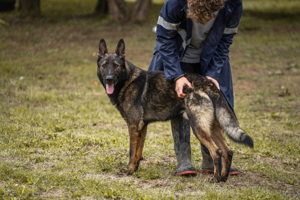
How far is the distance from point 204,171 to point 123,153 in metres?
1.27

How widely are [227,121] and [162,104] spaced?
847 millimetres

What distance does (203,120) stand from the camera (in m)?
3.86

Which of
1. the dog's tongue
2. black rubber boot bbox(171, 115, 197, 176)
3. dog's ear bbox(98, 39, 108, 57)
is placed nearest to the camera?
the dog's tongue

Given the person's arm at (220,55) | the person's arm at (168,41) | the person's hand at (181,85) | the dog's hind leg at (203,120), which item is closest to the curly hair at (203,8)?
the person's arm at (168,41)

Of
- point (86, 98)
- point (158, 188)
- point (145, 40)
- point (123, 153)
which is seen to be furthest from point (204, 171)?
point (145, 40)

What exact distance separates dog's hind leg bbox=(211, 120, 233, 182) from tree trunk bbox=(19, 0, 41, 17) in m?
17.8

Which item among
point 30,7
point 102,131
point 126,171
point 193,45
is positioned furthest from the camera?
point 30,7

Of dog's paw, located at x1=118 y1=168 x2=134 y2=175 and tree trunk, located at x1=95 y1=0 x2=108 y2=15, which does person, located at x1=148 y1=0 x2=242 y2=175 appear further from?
tree trunk, located at x1=95 y1=0 x2=108 y2=15

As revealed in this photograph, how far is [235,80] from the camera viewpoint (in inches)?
419

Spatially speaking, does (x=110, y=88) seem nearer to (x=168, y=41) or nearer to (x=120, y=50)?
(x=120, y=50)

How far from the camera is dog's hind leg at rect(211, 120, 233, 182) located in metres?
3.95

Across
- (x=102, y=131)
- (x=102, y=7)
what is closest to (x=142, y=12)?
(x=102, y=7)

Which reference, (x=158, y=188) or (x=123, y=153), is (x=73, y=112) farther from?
(x=158, y=188)

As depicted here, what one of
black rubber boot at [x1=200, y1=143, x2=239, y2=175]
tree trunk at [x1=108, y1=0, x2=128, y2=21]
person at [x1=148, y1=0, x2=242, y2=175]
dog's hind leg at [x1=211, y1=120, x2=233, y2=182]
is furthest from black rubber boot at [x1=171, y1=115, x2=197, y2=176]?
tree trunk at [x1=108, y1=0, x2=128, y2=21]
